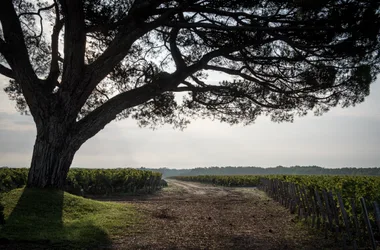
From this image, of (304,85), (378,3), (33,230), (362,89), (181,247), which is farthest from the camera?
(304,85)

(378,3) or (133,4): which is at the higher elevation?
(133,4)

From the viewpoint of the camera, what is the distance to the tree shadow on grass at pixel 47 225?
6727mm

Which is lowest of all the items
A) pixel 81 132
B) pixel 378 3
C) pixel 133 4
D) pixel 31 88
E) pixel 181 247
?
pixel 181 247

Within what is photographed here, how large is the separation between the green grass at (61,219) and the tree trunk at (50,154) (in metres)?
0.51

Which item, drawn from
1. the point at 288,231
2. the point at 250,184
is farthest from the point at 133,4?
the point at 250,184

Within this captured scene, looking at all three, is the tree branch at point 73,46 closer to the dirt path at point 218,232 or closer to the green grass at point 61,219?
the green grass at point 61,219

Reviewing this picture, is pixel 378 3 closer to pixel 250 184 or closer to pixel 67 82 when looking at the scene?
pixel 67 82

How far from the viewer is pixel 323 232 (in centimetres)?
845

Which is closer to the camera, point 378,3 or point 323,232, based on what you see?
point 323,232

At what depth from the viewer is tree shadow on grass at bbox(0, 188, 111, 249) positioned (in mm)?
6727

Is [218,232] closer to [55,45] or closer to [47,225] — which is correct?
[47,225]

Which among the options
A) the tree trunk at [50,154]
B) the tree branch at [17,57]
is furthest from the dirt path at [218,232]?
the tree branch at [17,57]

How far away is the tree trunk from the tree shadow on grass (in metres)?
0.46

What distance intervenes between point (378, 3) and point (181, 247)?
8.82m
